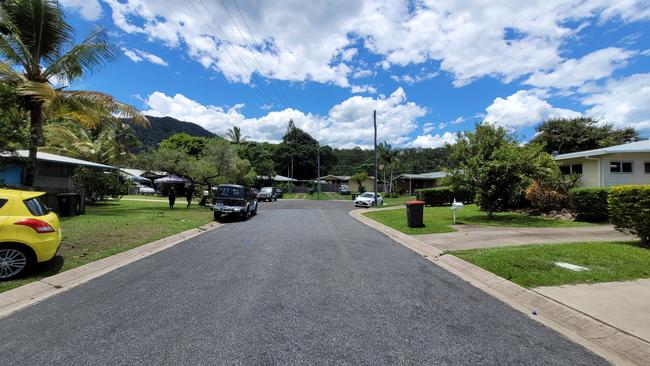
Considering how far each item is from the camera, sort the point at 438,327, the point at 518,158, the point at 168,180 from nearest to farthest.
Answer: the point at 438,327, the point at 518,158, the point at 168,180

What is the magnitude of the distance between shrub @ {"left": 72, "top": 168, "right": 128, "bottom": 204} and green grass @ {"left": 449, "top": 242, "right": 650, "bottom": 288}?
83.8 ft

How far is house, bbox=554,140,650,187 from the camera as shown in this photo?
20.8 metres

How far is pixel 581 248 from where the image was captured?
9406 millimetres

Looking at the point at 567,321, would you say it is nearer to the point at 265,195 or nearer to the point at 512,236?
the point at 512,236

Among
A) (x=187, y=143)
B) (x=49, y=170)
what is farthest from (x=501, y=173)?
(x=187, y=143)

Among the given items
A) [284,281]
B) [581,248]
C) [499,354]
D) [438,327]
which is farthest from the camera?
[581,248]

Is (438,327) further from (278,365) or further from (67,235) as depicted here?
(67,235)

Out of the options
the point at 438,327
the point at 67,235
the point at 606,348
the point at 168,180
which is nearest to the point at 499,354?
the point at 438,327

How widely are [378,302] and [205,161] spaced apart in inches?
1099

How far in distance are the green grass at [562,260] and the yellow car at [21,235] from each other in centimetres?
863

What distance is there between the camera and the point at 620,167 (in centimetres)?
2134

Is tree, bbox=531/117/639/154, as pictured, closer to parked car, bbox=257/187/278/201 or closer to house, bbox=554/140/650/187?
house, bbox=554/140/650/187

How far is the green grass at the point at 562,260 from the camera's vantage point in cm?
687

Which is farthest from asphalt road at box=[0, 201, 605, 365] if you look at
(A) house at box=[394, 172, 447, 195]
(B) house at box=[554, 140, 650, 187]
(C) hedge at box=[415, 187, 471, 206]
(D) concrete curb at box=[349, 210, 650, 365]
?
(A) house at box=[394, 172, 447, 195]
